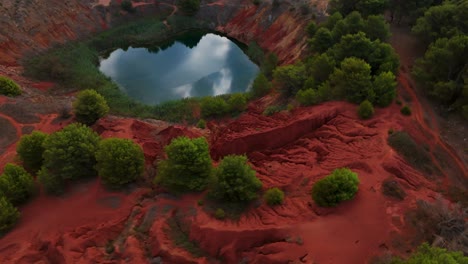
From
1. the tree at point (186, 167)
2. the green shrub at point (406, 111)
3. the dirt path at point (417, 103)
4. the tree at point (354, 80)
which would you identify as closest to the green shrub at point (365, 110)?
the tree at point (354, 80)

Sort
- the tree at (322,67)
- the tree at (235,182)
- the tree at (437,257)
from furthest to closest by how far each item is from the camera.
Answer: the tree at (322,67)
the tree at (235,182)
the tree at (437,257)

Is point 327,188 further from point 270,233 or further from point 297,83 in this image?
point 297,83

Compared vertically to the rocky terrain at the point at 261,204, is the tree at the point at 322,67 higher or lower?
higher

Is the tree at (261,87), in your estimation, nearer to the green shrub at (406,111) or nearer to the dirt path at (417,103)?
the dirt path at (417,103)

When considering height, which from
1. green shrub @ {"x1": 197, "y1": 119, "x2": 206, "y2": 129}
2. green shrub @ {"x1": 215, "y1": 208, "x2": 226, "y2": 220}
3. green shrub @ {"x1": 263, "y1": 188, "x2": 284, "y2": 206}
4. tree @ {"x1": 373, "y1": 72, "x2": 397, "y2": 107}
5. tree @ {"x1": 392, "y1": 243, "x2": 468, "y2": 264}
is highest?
tree @ {"x1": 373, "y1": 72, "x2": 397, "y2": 107}

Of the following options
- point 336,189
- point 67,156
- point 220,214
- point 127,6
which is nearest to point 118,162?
point 67,156

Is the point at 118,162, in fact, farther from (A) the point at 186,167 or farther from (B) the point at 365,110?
(B) the point at 365,110

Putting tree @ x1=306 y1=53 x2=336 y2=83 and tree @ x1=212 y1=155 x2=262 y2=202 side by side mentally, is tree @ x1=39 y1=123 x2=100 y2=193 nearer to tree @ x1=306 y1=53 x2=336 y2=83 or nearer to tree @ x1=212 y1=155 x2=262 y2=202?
tree @ x1=212 y1=155 x2=262 y2=202

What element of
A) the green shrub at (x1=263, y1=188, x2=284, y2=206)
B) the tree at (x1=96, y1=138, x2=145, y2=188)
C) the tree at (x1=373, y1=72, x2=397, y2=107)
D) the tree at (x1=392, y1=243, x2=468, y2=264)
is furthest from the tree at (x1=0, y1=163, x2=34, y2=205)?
the tree at (x1=373, y1=72, x2=397, y2=107)
